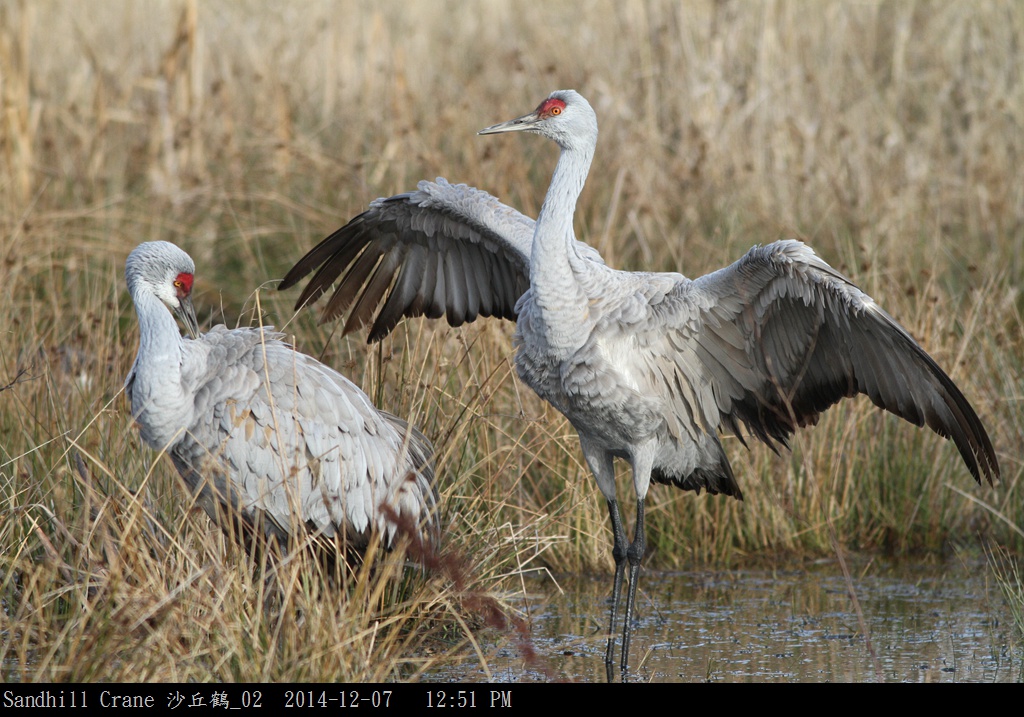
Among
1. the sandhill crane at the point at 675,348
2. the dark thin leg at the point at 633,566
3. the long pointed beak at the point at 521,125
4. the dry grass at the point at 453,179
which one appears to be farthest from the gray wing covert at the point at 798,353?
the long pointed beak at the point at 521,125

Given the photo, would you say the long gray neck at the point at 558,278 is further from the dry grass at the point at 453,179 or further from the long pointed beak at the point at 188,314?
the long pointed beak at the point at 188,314

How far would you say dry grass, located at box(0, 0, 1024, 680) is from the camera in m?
4.05

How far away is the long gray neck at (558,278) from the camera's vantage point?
15.1 feet

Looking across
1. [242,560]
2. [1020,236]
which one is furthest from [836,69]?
[242,560]

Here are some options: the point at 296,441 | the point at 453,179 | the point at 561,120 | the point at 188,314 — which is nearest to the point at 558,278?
the point at 561,120

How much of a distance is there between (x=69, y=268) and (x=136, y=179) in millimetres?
1929

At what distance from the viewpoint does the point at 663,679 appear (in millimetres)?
4434

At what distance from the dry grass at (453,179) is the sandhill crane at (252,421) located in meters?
0.18

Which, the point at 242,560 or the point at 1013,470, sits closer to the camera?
the point at 242,560

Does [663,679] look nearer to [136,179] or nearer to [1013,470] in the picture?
[1013,470]

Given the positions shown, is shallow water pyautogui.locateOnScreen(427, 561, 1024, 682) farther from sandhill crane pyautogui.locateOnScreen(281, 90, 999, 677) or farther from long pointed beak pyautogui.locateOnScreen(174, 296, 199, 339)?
long pointed beak pyautogui.locateOnScreen(174, 296, 199, 339)

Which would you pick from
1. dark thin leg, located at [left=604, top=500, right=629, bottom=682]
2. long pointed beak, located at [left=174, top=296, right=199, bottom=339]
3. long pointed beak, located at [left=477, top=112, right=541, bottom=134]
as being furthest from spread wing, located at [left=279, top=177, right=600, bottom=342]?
dark thin leg, located at [left=604, top=500, right=629, bottom=682]

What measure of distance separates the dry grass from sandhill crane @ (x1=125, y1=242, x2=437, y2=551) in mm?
175
